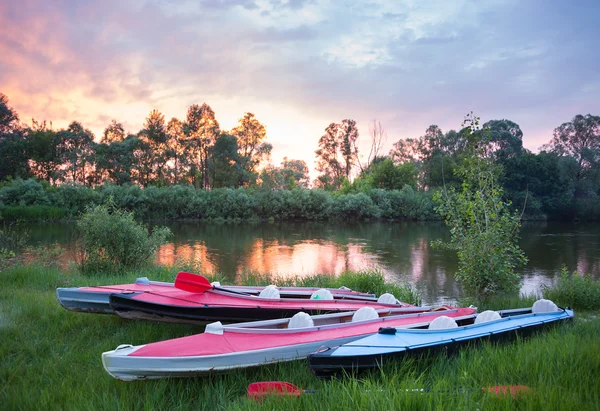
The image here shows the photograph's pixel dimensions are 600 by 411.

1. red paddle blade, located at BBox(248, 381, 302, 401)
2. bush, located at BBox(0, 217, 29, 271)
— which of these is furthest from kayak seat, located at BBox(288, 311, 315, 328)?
bush, located at BBox(0, 217, 29, 271)

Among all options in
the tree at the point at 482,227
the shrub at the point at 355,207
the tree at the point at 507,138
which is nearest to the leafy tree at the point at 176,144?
the shrub at the point at 355,207

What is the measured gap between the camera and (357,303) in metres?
5.77

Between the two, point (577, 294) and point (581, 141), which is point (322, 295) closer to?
point (577, 294)

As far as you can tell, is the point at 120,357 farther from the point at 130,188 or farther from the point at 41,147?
the point at 41,147

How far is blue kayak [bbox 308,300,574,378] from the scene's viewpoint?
3.50 m

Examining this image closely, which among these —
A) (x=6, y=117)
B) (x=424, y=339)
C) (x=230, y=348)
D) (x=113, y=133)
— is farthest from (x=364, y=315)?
(x=113, y=133)

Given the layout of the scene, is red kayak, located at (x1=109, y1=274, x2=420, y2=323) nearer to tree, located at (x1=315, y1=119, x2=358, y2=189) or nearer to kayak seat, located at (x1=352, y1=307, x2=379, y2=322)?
kayak seat, located at (x1=352, y1=307, x2=379, y2=322)

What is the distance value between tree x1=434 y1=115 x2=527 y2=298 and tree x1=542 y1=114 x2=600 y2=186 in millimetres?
42919

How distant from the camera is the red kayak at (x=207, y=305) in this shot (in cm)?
494

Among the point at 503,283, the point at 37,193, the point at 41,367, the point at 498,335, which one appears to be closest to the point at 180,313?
the point at 41,367

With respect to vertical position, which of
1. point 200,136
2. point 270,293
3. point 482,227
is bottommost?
point 270,293

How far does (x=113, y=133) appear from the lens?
146 ft

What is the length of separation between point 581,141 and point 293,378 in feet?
168

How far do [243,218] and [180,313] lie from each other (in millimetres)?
34111
